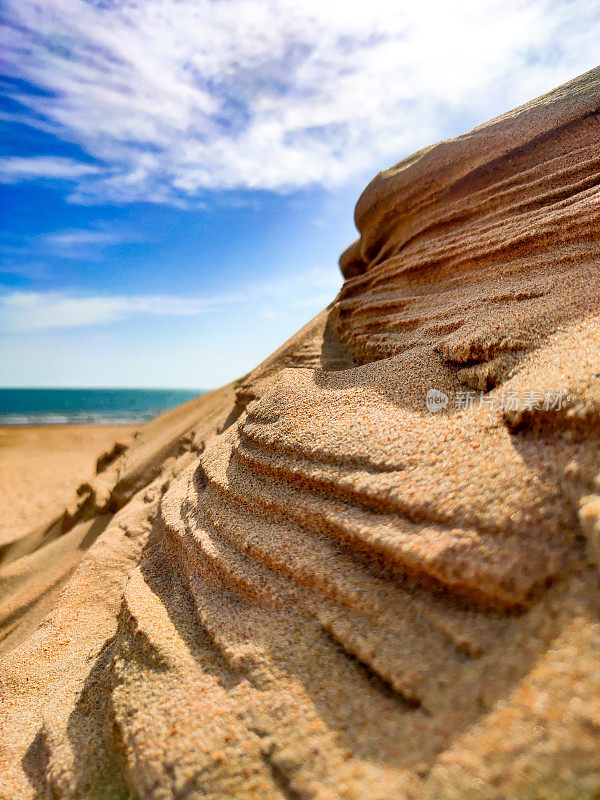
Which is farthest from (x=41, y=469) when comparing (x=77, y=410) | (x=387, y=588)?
(x=77, y=410)

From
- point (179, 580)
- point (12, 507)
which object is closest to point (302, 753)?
point (179, 580)

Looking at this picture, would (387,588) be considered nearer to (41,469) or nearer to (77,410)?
(41,469)

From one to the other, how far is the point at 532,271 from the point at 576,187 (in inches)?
32.0

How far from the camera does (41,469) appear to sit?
12.7 metres

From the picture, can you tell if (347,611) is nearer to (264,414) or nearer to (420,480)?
(420,480)

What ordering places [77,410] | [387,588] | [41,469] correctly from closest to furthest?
[387,588] → [41,469] → [77,410]

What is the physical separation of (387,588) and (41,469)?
44.5ft

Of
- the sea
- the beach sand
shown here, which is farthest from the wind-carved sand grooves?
the sea

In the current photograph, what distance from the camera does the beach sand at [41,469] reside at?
848cm

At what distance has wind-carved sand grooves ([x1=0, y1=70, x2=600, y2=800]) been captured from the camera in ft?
4.12

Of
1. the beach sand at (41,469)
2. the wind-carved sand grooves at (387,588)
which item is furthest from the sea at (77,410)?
the wind-carved sand grooves at (387,588)

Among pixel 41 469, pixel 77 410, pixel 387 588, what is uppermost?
pixel 387 588

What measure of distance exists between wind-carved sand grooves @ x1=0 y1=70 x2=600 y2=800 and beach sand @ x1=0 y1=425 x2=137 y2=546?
18.9 feet

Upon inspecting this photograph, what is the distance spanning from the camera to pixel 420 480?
6.21ft
